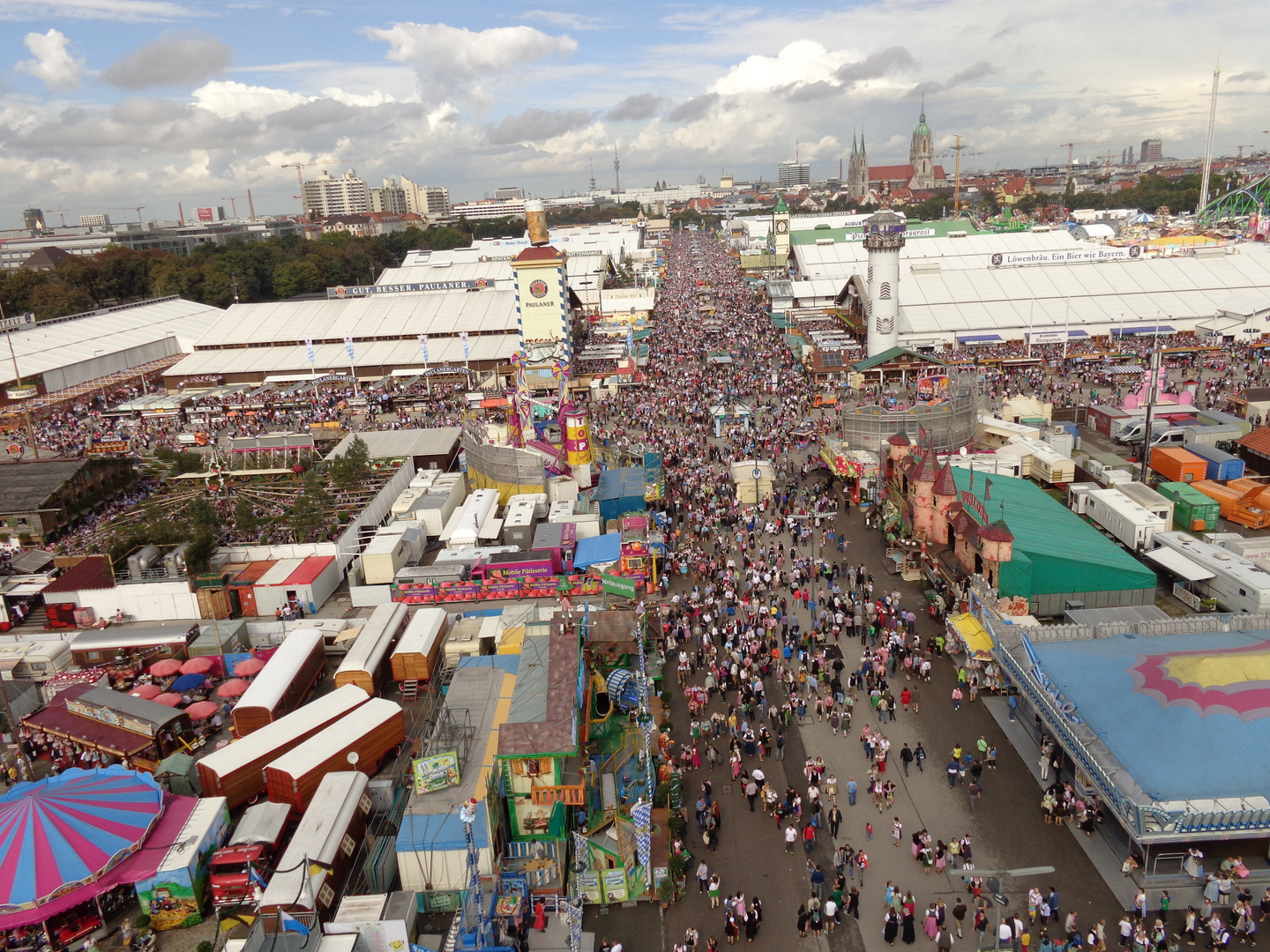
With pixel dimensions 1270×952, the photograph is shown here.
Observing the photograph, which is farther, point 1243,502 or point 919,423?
point 919,423

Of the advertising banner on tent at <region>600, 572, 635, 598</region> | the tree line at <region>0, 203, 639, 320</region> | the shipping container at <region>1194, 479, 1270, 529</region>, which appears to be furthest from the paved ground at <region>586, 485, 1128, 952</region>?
the tree line at <region>0, 203, 639, 320</region>

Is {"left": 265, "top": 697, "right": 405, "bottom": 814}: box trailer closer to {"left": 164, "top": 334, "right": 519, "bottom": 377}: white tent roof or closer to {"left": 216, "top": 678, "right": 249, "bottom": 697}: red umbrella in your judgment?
{"left": 216, "top": 678, "right": 249, "bottom": 697}: red umbrella

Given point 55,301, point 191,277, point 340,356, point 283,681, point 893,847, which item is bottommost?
point 893,847

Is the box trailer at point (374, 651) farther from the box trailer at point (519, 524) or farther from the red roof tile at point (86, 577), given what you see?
the red roof tile at point (86, 577)

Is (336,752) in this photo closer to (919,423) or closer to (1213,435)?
(919,423)

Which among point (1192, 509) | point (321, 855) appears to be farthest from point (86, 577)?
point (1192, 509)

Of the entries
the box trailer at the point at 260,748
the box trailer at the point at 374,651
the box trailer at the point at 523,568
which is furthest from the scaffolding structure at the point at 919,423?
the box trailer at the point at 260,748
